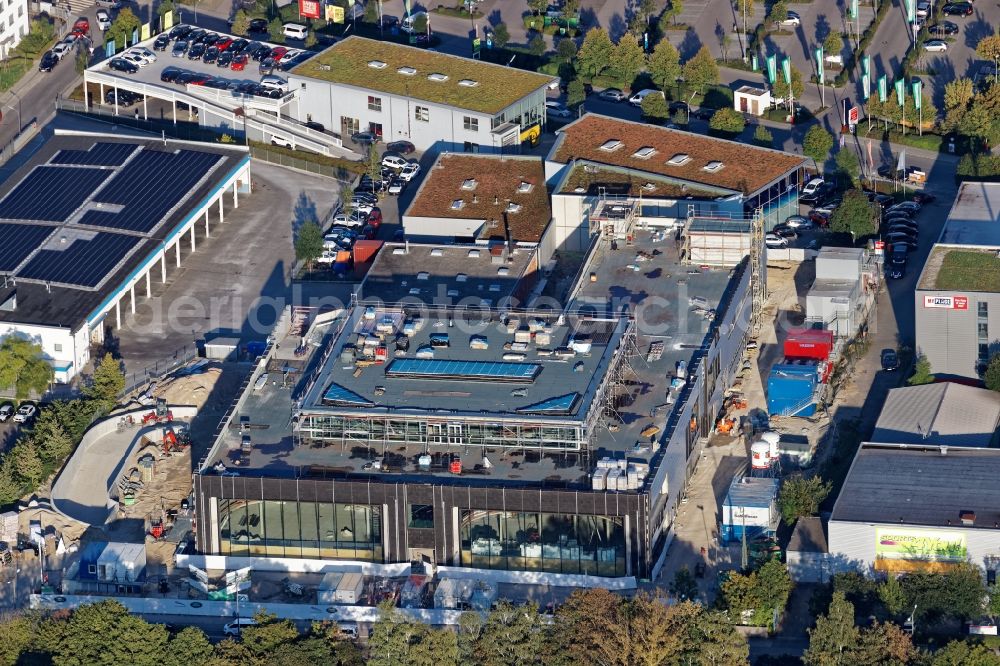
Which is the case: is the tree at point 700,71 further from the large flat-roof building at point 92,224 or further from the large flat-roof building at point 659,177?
the large flat-roof building at point 92,224

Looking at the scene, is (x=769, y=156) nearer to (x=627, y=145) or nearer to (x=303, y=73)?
(x=627, y=145)

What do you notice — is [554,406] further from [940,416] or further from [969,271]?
[969,271]

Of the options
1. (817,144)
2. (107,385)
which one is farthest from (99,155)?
(817,144)

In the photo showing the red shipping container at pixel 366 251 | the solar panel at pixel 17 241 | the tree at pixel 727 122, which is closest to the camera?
the solar panel at pixel 17 241

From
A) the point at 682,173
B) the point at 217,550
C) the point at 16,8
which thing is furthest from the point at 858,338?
the point at 16,8

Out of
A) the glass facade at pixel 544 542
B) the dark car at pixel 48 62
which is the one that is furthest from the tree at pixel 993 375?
the dark car at pixel 48 62
